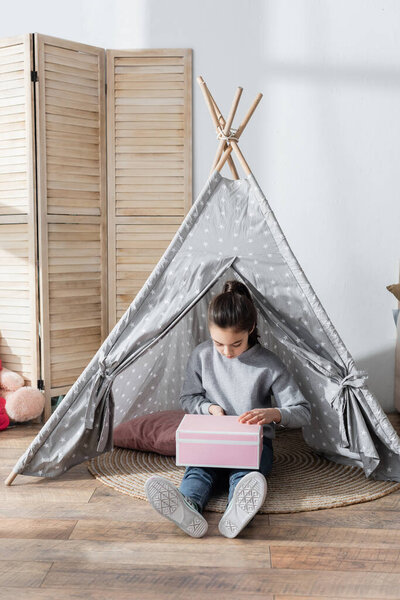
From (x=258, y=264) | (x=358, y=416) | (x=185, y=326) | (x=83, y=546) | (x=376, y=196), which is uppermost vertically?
(x=376, y=196)

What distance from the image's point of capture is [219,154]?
242cm

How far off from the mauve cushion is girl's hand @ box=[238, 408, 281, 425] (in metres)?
0.49

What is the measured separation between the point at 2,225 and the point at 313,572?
2095 millimetres

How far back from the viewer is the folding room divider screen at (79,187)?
298 centimetres

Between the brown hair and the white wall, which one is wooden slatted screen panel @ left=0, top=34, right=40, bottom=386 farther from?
the brown hair

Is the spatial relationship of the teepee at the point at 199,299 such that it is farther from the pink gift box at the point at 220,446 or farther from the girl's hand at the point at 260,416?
the pink gift box at the point at 220,446

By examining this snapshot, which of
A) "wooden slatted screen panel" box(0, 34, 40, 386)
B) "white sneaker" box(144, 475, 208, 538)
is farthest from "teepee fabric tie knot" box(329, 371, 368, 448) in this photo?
"wooden slatted screen panel" box(0, 34, 40, 386)

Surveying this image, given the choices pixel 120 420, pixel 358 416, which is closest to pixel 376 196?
pixel 358 416

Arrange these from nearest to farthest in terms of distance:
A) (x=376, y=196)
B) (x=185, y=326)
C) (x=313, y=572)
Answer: (x=313, y=572), (x=185, y=326), (x=376, y=196)

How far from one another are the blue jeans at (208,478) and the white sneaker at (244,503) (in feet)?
0.35

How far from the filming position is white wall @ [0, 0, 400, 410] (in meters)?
3.22

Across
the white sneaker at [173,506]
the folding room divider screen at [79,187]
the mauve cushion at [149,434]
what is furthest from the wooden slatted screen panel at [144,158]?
the white sneaker at [173,506]

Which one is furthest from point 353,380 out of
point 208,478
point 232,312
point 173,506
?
point 173,506

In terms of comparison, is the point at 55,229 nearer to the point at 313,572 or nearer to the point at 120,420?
the point at 120,420
